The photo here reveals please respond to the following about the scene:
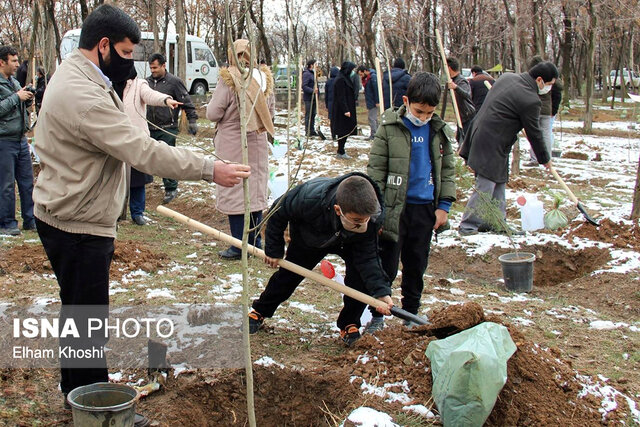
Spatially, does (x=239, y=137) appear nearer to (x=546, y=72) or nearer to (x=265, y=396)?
(x=265, y=396)

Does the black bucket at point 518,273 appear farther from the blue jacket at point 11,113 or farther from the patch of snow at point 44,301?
the blue jacket at point 11,113

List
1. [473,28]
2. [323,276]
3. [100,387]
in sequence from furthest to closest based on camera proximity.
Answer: [473,28] < [323,276] < [100,387]

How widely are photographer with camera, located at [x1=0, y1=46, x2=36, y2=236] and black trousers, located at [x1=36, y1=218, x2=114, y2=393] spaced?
3789 millimetres

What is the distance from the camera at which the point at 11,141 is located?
5977 mm

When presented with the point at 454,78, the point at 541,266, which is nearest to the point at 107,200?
the point at 541,266

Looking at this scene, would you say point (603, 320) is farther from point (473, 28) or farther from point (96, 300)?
point (473, 28)

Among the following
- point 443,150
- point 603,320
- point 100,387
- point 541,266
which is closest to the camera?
point 100,387

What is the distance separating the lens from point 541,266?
249 inches

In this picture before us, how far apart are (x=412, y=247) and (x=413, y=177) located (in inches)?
18.1

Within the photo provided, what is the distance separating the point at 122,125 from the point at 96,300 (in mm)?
802

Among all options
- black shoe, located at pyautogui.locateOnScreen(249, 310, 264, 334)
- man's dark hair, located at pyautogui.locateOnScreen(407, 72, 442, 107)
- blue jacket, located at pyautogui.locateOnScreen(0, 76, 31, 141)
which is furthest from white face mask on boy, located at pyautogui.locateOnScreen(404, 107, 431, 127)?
blue jacket, located at pyautogui.locateOnScreen(0, 76, 31, 141)

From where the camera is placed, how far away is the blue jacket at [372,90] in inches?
500

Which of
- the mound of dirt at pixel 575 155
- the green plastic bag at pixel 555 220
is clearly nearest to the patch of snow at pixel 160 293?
the green plastic bag at pixel 555 220

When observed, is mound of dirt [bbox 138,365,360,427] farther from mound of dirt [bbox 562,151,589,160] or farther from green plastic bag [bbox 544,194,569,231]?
mound of dirt [bbox 562,151,589,160]
